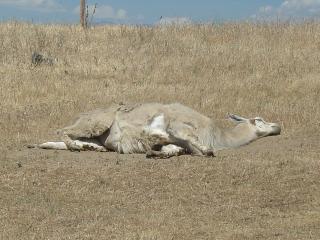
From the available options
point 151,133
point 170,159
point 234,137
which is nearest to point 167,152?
point 170,159

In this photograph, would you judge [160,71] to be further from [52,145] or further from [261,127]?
[52,145]

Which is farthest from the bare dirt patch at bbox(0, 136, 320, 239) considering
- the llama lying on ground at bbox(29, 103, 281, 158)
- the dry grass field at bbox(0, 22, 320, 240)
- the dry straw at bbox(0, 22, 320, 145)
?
the dry straw at bbox(0, 22, 320, 145)

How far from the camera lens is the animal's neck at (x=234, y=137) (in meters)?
10.2

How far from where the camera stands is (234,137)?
1056 centimetres

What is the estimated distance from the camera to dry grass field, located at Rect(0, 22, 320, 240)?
265 inches

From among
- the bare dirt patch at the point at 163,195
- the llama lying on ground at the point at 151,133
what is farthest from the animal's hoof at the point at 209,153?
the bare dirt patch at the point at 163,195

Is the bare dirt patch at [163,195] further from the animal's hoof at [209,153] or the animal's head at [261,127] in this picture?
the animal's head at [261,127]

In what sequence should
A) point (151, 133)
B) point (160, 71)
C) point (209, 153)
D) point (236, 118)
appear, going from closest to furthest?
point (209, 153) < point (151, 133) < point (236, 118) < point (160, 71)

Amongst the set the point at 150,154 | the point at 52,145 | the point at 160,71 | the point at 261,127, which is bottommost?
the point at 52,145

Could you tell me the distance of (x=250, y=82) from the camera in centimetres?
1504

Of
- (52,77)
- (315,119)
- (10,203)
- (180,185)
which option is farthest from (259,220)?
(52,77)

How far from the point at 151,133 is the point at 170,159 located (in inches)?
25.7

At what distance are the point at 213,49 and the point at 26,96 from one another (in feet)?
19.9

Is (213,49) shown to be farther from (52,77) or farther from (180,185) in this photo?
(180,185)
